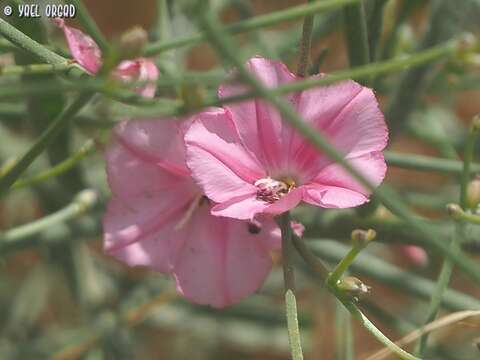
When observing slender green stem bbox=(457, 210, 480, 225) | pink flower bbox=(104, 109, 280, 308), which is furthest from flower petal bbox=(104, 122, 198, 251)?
slender green stem bbox=(457, 210, 480, 225)

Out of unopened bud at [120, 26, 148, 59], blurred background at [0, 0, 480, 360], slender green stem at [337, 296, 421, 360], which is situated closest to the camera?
unopened bud at [120, 26, 148, 59]

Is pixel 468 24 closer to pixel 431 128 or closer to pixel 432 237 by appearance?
pixel 431 128

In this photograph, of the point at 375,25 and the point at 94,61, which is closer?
the point at 94,61

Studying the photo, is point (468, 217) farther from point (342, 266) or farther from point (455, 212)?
point (342, 266)

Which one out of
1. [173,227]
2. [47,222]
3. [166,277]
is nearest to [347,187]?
[173,227]

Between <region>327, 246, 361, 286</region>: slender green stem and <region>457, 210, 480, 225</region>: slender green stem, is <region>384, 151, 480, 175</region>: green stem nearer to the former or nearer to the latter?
<region>457, 210, 480, 225</region>: slender green stem

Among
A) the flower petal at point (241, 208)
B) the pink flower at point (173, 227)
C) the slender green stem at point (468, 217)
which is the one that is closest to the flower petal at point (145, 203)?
the pink flower at point (173, 227)
